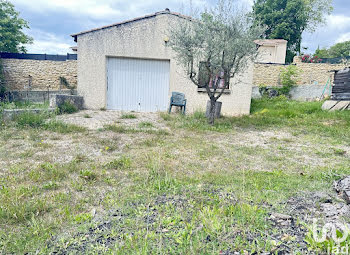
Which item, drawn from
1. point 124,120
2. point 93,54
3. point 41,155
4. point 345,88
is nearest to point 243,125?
point 124,120

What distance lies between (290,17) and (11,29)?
25597 millimetres

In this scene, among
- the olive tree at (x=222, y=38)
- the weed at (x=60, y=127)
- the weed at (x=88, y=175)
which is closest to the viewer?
the weed at (x=88, y=175)

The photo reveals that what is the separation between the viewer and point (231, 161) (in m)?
4.16

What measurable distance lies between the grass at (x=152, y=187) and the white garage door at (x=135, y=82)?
13.6 ft

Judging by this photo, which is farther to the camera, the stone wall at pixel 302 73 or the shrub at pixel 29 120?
the stone wall at pixel 302 73

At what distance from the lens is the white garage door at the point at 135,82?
396 inches

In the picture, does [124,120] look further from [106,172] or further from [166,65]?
[106,172]

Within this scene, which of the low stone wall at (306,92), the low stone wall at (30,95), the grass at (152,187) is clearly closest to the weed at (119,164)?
the grass at (152,187)

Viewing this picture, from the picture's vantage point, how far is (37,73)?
41.7 feet

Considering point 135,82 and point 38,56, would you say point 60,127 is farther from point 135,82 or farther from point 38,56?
Result: point 38,56

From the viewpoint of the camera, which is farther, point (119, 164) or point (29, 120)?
point (29, 120)

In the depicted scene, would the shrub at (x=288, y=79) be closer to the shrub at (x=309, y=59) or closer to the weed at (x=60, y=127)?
the shrub at (x=309, y=59)

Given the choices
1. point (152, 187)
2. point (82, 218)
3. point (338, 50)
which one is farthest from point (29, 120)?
point (338, 50)

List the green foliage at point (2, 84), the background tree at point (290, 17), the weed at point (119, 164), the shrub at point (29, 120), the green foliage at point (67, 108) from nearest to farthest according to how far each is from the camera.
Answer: the weed at point (119, 164) < the shrub at point (29, 120) < the green foliage at point (67, 108) < the green foliage at point (2, 84) < the background tree at point (290, 17)
